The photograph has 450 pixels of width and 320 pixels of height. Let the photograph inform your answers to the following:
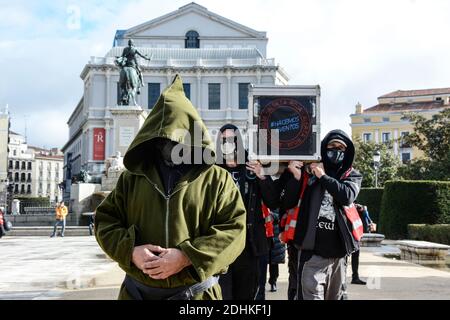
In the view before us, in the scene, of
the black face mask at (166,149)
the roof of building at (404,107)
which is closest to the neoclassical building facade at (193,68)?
the roof of building at (404,107)

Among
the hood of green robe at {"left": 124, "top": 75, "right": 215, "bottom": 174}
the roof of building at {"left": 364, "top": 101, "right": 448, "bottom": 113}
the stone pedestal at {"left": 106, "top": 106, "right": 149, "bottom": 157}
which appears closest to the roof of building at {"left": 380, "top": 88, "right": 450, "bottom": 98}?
the roof of building at {"left": 364, "top": 101, "right": 448, "bottom": 113}

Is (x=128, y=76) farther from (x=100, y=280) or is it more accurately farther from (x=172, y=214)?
(x=172, y=214)

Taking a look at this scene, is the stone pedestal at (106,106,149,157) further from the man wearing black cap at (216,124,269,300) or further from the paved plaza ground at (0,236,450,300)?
the man wearing black cap at (216,124,269,300)

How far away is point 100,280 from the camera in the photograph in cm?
948

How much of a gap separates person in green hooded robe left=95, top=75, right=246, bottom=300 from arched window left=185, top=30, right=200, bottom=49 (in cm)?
8091

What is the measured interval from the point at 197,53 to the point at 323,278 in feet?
251

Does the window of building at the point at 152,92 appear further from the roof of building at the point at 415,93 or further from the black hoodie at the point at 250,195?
the black hoodie at the point at 250,195

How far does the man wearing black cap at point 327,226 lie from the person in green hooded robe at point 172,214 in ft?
5.08

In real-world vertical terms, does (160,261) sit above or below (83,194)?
above

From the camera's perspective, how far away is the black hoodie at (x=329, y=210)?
16.3 feet

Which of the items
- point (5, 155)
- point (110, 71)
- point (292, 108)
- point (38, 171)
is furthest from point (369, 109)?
point (292, 108)

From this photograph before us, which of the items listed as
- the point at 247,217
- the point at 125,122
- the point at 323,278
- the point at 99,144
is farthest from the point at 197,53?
A: the point at 323,278

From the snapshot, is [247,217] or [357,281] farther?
[357,281]

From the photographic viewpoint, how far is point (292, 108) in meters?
5.45
